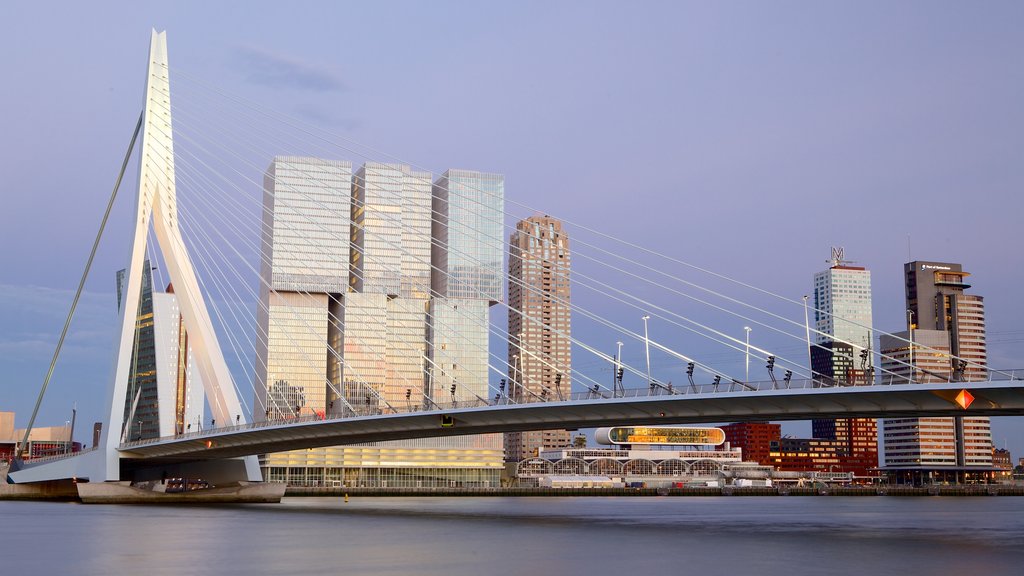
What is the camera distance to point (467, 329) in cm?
15288

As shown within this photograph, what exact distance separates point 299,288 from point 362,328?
9.46m

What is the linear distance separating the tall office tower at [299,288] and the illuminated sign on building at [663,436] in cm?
4635

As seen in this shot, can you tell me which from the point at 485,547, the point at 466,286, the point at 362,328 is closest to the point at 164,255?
the point at 485,547

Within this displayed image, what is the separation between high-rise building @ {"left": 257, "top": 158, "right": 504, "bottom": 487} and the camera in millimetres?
141625

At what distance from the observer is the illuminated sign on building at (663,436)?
17500cm

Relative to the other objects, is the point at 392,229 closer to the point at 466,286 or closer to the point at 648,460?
the point at 466,286

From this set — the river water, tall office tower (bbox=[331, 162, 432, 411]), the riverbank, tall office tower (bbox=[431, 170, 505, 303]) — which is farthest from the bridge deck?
tall office tower (bbox=[431, 170, 505, 303])

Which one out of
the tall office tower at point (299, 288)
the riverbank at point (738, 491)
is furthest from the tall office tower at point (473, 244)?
the riverbank at point (738, 491)

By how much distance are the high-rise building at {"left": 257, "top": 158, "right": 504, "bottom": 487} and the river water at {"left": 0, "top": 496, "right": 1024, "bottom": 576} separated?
90686mm

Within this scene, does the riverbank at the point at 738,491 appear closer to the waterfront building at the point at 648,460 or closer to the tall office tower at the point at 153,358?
the waterfront building at the point at 648,460

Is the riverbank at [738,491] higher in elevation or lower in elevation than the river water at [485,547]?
lower

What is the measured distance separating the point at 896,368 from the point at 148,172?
140 m

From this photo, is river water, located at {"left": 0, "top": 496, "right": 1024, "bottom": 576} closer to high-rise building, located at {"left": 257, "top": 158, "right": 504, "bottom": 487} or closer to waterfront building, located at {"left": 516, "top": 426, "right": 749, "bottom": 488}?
high-rise building, located at {"left": 257, "top": 158, "right": 504, "bottom": 487}

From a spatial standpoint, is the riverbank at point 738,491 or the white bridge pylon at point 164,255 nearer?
the white bridge pylon at point 164,255
